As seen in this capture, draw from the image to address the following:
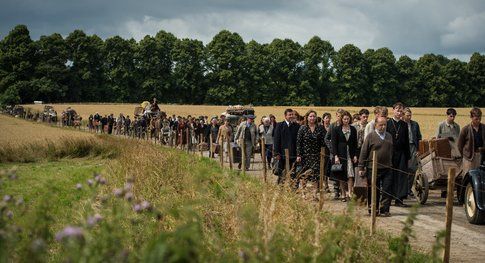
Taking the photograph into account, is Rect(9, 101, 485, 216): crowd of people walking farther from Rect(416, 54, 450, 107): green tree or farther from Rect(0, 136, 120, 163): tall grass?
Rect(416, 54, 450, 107): green tree

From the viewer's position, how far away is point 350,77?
316 ft

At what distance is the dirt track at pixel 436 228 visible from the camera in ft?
26.9

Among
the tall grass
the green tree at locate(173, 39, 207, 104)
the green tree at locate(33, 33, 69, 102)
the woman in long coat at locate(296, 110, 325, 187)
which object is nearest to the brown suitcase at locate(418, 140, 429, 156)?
the woman in long coat at locate(296, 110, 325, 187)

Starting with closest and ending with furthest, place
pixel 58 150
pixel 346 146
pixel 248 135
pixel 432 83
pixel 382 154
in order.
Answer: pixel 382 154
pixel 346 146
pixel 248 135
pixel 58 150
pixel 432 83

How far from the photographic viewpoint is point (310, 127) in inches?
509

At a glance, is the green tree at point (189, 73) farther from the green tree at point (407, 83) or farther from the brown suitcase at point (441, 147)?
the brown suitcase at point (441, 147)

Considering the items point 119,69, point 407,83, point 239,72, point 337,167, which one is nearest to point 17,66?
point 119,69

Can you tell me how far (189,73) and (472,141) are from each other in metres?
86.7

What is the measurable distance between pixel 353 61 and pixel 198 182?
96.4 metres

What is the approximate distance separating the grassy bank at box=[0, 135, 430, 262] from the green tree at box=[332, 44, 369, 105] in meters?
82.1

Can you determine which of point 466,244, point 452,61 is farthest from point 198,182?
point 452,61

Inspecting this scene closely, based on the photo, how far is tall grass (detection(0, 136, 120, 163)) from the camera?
29.4 metres

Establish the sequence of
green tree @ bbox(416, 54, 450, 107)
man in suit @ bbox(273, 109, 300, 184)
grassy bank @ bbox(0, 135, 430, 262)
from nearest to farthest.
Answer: grassy bank @ bbox(0, 135, 430, 262)
man in suit @ bbox(273, 109, 300, 184)
green tree @ bbox(416, 54, 450, 107)

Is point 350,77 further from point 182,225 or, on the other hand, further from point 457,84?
point 182,225
